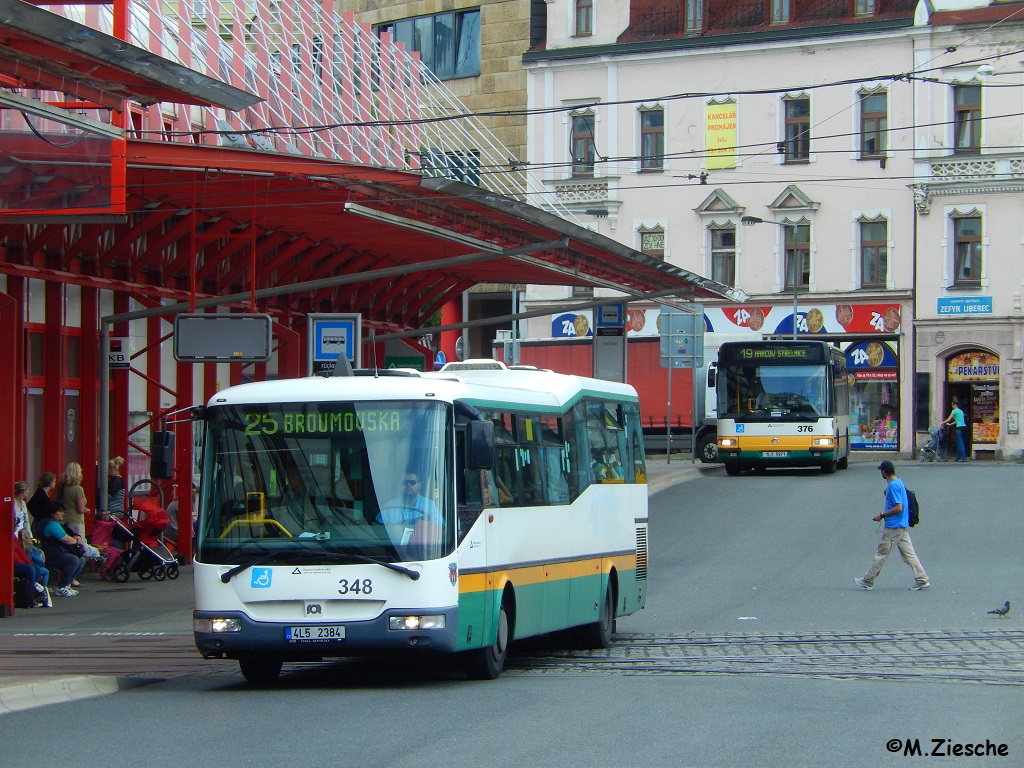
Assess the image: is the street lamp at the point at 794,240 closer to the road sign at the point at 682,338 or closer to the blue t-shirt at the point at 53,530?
the road sign at the point at 682,338

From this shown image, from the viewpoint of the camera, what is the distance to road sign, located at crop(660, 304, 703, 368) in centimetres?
3706

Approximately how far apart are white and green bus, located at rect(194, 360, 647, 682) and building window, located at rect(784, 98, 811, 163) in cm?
4052

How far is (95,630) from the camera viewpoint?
55.1ft

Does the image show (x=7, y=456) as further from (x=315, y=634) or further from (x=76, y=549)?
(x=315, y=634)

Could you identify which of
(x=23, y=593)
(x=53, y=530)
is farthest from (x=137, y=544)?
(x=23, y=593)

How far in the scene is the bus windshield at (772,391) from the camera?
36094mm

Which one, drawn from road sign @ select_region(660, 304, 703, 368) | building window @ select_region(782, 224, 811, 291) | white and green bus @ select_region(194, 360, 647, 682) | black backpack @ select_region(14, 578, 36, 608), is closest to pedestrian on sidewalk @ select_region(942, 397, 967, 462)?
building window @ select_region(782, 224, 811, 291)

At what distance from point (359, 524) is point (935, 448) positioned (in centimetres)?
3814

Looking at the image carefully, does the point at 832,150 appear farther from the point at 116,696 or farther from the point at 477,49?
the point at 116,696

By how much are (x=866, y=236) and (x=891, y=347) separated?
3.84 meters

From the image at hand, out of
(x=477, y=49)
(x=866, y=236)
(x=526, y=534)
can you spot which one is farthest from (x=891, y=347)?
(x=526, y=534)

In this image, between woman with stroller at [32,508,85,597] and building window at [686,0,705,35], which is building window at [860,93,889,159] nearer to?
building window at [686,0,705,35]

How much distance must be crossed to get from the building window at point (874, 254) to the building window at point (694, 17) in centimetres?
872

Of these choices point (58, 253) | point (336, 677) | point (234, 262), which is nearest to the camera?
point (336, 677)
